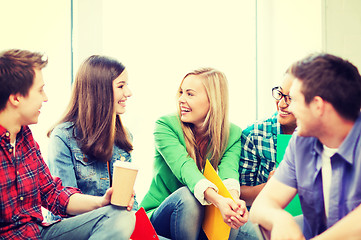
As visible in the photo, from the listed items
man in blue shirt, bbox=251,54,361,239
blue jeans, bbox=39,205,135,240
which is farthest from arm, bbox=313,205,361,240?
blue jeans, bbox=39,205,135,240

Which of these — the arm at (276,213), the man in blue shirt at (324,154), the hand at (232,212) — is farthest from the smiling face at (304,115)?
the hand at (232,212)

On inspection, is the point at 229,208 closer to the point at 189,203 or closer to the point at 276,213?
the point at 189,203

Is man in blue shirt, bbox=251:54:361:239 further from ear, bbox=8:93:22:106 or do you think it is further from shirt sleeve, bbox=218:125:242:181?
ear, bbox=8:93:22:106

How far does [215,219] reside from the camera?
5.62 feet

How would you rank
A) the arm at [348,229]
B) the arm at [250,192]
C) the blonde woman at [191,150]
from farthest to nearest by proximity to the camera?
the arm at [250,192] → the blonde woman at [191,150] → the arm at [348,229]

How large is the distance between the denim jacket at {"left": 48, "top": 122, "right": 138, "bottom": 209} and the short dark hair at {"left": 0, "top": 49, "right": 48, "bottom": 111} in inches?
14.8

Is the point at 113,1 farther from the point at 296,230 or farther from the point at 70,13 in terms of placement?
the point at 296,230

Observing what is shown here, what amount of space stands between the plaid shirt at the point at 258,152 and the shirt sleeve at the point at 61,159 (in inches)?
34.0

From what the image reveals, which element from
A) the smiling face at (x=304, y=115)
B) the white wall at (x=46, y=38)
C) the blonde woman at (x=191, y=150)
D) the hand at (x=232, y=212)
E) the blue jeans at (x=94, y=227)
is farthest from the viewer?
the white wall at (x=46, y=38)

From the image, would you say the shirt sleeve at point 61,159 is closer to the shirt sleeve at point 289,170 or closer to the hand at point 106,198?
the hand at point 106,198

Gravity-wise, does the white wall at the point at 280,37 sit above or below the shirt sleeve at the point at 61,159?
above

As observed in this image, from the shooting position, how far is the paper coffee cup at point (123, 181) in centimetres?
134

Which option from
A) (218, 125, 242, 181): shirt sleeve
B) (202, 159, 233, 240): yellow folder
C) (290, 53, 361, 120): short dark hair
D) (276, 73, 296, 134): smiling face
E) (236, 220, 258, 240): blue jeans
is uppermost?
(290, 53, 361, 120): short dark hair

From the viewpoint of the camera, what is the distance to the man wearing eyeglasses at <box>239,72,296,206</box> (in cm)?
187
